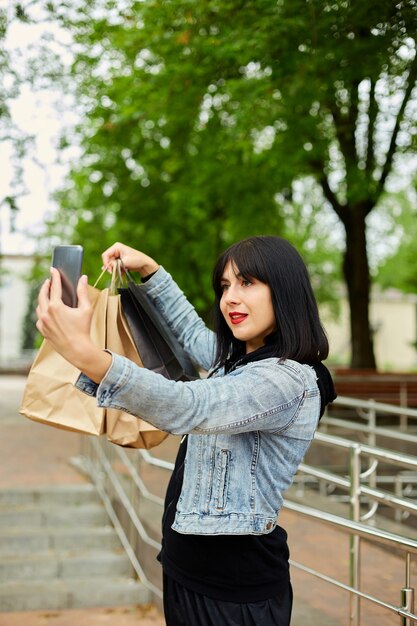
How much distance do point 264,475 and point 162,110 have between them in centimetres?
858

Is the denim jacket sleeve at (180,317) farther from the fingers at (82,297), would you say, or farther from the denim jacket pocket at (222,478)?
the fingers at (82,297)

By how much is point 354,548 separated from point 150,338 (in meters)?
1.90

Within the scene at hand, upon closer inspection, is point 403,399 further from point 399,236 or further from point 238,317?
point 399,236

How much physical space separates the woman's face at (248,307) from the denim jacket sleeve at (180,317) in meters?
0.41

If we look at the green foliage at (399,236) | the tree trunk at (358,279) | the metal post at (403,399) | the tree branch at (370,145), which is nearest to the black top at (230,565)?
the tree branch at (370,145)

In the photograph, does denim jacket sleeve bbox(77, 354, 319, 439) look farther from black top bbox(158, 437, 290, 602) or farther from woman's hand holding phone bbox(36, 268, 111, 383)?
black top bbox(158, 437, 290, 602)

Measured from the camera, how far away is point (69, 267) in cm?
172

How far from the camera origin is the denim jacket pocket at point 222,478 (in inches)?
75.4

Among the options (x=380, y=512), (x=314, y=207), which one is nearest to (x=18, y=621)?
(x=380, y=512)

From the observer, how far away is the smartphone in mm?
1639

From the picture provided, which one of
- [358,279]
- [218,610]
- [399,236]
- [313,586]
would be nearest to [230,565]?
[218,610]

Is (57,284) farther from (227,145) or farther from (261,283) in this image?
(227,145)

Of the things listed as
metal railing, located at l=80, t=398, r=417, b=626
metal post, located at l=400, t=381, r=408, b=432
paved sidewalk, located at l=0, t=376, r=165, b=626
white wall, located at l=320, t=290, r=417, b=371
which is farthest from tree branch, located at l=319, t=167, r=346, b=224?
white wall, located at l=320, t=290, r=417, b=371

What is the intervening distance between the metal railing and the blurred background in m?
1.04
